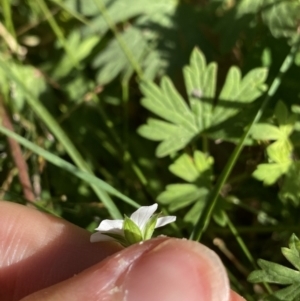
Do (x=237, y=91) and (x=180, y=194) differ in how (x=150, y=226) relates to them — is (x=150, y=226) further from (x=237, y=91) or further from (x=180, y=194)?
(x=237, y=91)

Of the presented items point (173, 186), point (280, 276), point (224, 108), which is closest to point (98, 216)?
Answer: point (173, 186)

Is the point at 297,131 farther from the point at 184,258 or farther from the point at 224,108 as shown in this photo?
the point at 184,258

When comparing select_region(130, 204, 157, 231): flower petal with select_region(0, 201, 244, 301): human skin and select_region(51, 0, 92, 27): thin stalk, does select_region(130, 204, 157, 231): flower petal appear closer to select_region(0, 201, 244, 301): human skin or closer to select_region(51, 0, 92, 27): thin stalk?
select_region(0, 201, 244, 301): human skin

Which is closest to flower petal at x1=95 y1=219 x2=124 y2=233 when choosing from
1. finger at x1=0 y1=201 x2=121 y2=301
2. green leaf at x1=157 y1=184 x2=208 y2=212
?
finger at x1=0 y1=201 x2=121 y2=301

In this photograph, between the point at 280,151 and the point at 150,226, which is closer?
the point at 150,226

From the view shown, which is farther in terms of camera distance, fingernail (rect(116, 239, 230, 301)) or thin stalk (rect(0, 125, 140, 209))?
thin stalk (rect(0, 125, 140, 209))

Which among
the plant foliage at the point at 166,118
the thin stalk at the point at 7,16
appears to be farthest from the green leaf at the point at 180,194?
the thin stalk at the point at 7,16

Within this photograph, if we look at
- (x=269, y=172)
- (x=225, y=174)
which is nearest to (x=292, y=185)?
(x=269, y=172)

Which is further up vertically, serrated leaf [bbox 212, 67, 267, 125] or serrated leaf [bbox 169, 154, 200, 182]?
serrated leaf [bbox 212, 67, 267, 125]
